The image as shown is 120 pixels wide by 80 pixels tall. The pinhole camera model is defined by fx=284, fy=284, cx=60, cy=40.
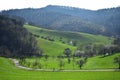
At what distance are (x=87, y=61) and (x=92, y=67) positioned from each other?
20.2 metres

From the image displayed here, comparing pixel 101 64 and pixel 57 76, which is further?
pixel 101 64

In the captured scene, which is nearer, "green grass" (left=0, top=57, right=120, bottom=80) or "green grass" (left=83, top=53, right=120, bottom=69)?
"green grass" (left=0, top=57, right=120, bottom=80)

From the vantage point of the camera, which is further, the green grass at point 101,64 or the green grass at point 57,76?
the green grass at point 101,64

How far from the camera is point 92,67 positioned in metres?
175

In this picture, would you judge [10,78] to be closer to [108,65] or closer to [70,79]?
[70,79]

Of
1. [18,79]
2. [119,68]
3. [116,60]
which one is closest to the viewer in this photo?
[18,79]

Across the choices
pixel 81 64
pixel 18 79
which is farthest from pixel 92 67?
pixel 18 79

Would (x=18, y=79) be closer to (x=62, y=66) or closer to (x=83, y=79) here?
(x=83, y=79)

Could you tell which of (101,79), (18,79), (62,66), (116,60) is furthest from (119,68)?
(18,79)

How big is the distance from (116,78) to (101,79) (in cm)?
704

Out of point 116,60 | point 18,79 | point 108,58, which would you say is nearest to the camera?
point 18,79

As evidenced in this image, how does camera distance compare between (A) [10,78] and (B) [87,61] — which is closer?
(A) [10,78]

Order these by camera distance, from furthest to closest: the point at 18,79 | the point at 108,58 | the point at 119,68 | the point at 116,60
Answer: the point at 108,58 → the point at 116,60 → the point at 119,68 → the point at 18,79

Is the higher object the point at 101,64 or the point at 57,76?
the point at 101,64
